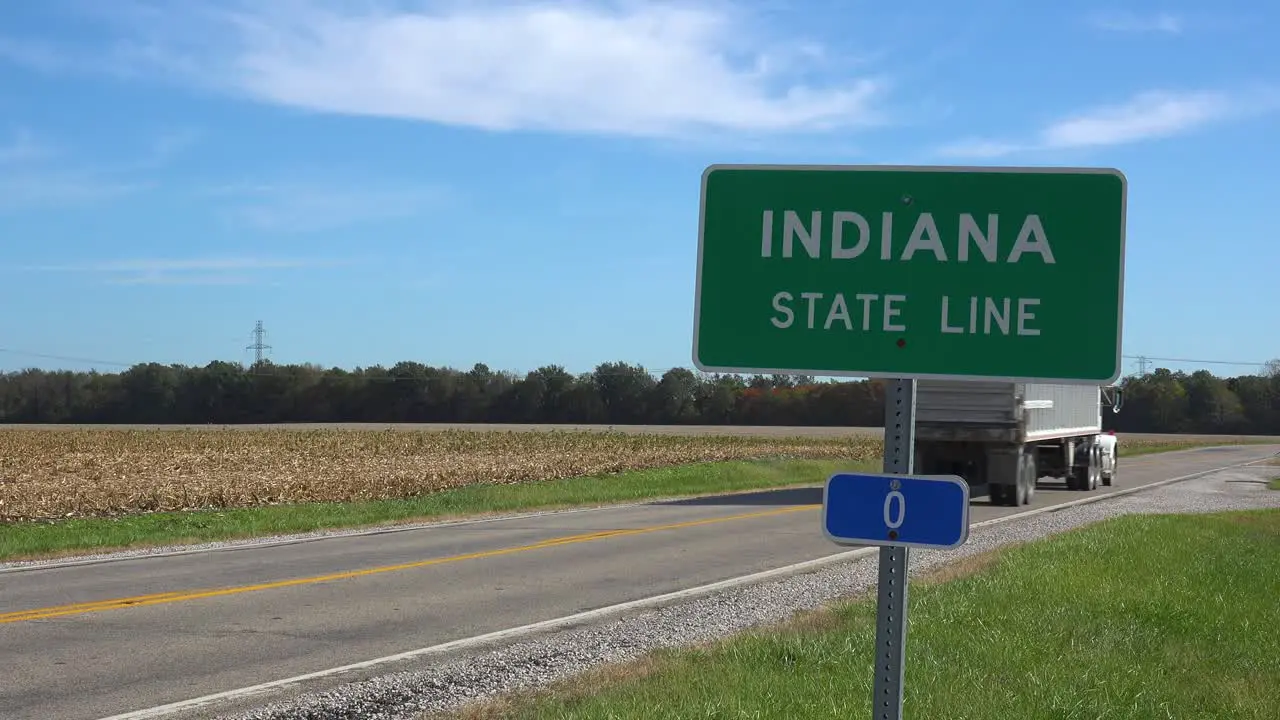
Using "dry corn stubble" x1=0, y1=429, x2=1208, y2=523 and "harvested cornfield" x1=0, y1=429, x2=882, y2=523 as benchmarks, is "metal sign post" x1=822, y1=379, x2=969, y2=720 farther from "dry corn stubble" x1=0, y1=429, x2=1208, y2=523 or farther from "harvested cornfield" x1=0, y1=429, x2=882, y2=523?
"harvested cornfield" x1=0, y1=429, x2=882, y2=523

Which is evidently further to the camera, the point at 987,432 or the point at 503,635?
the point at 987,432

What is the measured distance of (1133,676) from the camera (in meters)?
8.09

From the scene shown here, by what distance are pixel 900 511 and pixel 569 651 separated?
6.50 m

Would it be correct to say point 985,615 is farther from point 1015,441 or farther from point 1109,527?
point 1015,441

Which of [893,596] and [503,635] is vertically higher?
[893,596]

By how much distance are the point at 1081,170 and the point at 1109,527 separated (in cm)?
1754

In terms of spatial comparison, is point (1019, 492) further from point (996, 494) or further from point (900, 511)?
point (900, 511)

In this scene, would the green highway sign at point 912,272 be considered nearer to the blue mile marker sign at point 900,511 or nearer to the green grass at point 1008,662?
the blue mile marker sign at point 900,511

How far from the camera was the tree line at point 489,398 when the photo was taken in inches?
A: 4232

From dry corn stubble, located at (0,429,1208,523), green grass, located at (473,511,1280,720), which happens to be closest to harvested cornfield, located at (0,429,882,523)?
dry corn stubble, located at (0,429,1208,523)

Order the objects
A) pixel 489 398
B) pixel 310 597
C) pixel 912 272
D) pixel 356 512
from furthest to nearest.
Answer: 1. pixel 489 398
2. pixel 356 512
3. pixel 310 597
4. pixel 912 272

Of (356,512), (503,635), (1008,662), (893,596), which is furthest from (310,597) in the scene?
(356,512)

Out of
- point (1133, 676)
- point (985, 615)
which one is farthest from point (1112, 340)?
point (985, 615)

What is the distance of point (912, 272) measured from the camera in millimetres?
4059
